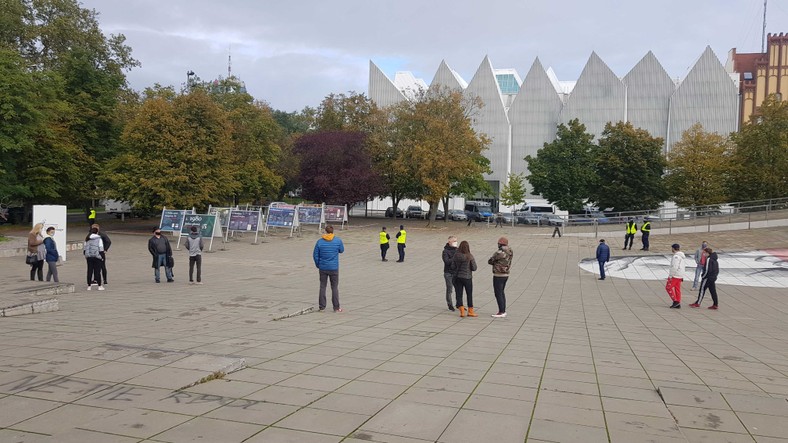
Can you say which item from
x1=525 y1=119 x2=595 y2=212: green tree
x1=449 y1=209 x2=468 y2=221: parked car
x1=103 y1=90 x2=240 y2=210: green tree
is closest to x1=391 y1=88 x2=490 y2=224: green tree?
x1=525 y1=119 x2=595 y2=212: green tree

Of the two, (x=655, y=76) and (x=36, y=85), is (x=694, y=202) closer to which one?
(x=655, y=76)

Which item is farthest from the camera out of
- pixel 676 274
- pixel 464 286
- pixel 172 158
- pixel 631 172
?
pixel 631 172

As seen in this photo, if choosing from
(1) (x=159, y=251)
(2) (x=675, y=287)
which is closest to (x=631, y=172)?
(2) (x=675, y=287)

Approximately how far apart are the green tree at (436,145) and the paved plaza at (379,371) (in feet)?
85.4

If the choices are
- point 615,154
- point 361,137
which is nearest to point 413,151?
point 361,137

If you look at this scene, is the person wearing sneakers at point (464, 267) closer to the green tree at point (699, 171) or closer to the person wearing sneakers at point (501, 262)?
the person wearing sneakers at point (501, 262)

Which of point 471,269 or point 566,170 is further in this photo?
point 566,170

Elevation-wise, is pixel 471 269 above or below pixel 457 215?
below

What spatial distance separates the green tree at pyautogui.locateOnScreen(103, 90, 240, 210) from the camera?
29.9 m

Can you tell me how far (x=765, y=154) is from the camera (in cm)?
3544

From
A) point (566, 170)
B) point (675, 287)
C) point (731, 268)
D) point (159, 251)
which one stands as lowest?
point (731, 268)

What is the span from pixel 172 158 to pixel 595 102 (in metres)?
49.0

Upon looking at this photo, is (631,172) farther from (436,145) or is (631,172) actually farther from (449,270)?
(449,270)

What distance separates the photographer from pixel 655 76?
205 feet
